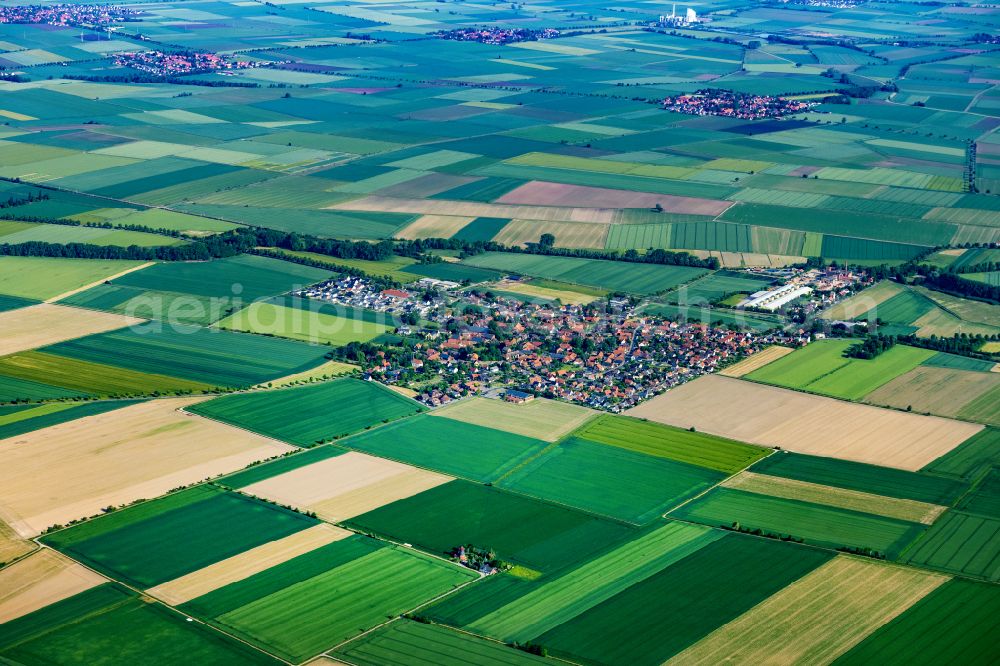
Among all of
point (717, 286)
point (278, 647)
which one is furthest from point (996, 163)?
point (278, 647)

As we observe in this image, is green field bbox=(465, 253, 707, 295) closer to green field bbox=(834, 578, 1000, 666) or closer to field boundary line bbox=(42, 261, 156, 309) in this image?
field boundary line bbox=(42, 261, 156, 309)

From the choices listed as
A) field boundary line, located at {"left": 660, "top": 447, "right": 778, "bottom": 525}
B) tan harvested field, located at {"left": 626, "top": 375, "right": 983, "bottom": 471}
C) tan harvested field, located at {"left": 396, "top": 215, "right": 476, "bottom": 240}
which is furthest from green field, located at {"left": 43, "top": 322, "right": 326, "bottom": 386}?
tan harvested field, located at {"left": 396, "top": 215, "right": 476, "bottom": 240}

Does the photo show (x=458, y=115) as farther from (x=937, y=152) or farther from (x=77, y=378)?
(x=77, y=378)

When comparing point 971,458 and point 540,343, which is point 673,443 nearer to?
point 971,458

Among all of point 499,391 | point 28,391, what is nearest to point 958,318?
point 499,391

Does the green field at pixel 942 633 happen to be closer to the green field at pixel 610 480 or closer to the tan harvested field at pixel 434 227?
the green field at pixel 610 480
